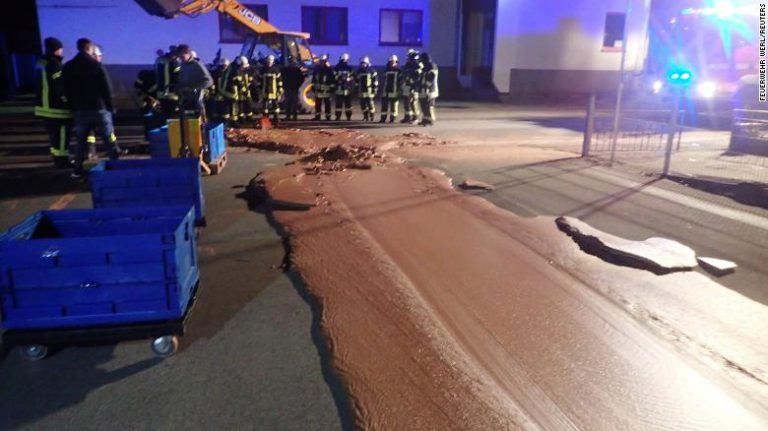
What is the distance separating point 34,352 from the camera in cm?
390

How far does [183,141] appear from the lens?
8516mm

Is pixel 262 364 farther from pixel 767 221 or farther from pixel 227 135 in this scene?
pixel 227 135

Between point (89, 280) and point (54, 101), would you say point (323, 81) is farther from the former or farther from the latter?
point (89, 280)

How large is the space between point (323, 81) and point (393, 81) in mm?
2018

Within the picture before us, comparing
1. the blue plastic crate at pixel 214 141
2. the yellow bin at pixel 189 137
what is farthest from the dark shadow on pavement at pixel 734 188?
the yellow bin at pixel 189 137

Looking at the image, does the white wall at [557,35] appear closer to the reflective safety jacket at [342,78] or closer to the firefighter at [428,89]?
the firefighter at [428,89]

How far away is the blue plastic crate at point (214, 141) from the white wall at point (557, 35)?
19888mm

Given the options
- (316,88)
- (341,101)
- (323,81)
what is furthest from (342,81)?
(316,88)

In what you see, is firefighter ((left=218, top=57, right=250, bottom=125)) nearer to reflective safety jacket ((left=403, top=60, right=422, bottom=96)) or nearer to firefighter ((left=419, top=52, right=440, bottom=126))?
reflective safety jacket ((left=403, top=60, right=422, bottom=96))

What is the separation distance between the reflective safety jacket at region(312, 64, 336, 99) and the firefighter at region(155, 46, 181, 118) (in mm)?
6113

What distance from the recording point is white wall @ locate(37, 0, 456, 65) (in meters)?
25.9

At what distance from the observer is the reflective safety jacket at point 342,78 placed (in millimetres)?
17219

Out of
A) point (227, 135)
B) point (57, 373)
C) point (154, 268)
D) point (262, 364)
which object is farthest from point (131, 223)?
point (227, 135)

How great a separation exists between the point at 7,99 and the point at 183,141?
71.1 ft
